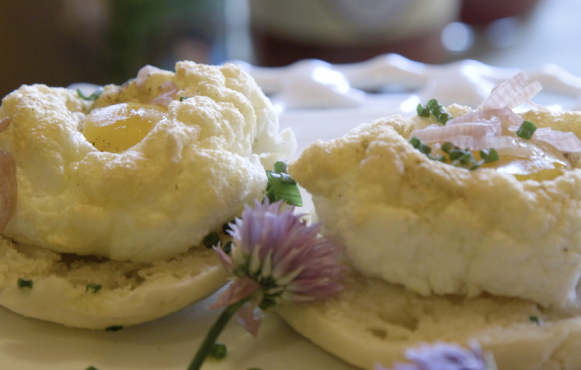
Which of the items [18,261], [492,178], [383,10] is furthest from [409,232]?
[383,10]

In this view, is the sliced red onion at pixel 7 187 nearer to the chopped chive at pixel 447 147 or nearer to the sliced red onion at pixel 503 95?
the chopped chive at pixel 447 147

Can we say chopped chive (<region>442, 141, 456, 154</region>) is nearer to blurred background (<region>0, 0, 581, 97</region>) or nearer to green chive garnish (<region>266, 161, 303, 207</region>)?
green chive garnish (<region>266, 161, 303, 207</region>)

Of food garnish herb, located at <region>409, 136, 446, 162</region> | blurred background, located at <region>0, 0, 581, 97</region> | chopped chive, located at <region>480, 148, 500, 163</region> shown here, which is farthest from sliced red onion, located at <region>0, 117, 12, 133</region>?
blurred background, located at <region>0, 0, 581, 97</region>

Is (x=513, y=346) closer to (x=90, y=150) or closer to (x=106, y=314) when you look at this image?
(x=106, y=314)

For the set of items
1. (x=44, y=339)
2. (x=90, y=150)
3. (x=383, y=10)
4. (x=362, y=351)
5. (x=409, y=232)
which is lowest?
(x=44, y=339)

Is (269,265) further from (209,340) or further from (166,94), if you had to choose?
(166,94)

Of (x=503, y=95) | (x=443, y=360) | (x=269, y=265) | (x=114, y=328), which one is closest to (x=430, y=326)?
(x=443, y=360)

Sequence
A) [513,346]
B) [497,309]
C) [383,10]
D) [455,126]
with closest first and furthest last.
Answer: [513,346] → [497,309] → [455,126] → [383,10]
